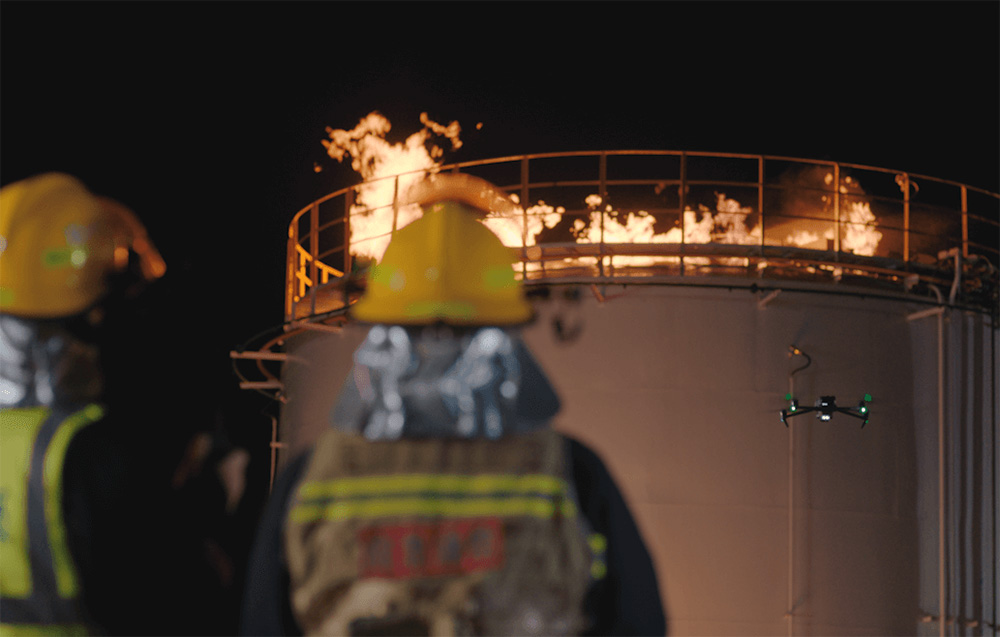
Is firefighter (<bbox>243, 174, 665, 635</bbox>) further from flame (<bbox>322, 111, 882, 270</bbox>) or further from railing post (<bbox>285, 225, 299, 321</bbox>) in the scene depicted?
railing post (<bbox>285, 225, 299, 321</bbox>)

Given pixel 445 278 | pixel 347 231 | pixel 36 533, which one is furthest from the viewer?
pixel 347 231

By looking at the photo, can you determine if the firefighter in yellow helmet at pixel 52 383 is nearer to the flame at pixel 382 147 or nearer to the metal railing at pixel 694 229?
the metal railing at pixel 694 229

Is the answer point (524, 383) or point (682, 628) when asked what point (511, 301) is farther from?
point (682, 628)

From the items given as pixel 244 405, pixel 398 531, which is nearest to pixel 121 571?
pixel 398 531

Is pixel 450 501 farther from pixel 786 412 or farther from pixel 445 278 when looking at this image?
pixel 786 412

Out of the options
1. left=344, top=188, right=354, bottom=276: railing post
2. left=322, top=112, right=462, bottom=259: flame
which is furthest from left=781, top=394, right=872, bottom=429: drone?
left=322, top=112, right=462, bottom=259: flame

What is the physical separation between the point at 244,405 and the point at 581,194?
Answer: 6971 mm

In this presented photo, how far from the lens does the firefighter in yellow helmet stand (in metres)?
3.11

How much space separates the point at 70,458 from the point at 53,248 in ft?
2.11

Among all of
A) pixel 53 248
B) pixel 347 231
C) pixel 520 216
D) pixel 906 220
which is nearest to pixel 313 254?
pixel 347 231

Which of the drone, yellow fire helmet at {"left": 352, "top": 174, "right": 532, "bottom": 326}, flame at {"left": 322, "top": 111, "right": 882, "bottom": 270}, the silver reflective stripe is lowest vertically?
the silver reflective stripe

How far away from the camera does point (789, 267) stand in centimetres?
1127

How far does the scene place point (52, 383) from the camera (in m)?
3.28

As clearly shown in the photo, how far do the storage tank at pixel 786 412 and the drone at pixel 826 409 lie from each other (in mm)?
28
